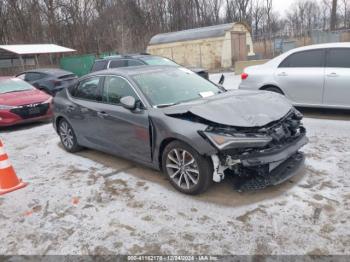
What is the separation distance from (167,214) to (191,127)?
1029 mm

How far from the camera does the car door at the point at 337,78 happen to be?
631cm

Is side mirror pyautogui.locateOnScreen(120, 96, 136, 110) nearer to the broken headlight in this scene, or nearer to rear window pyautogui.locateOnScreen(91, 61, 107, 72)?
the broken headlight

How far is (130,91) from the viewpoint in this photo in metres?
4.48

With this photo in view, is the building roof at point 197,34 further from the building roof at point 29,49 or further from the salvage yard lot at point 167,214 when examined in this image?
the salvage yard lot at point 167,214

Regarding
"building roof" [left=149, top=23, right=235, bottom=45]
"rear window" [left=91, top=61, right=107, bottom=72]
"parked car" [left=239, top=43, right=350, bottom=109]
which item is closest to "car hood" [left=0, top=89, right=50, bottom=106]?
"rear window" [left=91, top=61, right=107, bottom=72]

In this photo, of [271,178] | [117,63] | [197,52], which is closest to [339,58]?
[271,178]

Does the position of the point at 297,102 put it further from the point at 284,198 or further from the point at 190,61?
the point at 190,61

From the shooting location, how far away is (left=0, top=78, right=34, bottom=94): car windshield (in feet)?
30.7

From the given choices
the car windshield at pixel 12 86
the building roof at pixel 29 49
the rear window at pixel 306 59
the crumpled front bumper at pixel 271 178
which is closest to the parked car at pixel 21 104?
the car windshield at pixel 12 86

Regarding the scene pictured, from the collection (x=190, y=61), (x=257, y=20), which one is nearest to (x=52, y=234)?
(x=190, y=61)

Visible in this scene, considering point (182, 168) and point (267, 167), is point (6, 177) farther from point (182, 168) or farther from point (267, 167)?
point (267, 167)

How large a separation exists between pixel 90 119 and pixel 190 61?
20.5 meters

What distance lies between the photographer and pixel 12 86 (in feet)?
31.7

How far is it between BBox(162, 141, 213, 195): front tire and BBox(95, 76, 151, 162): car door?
1.36 ft
